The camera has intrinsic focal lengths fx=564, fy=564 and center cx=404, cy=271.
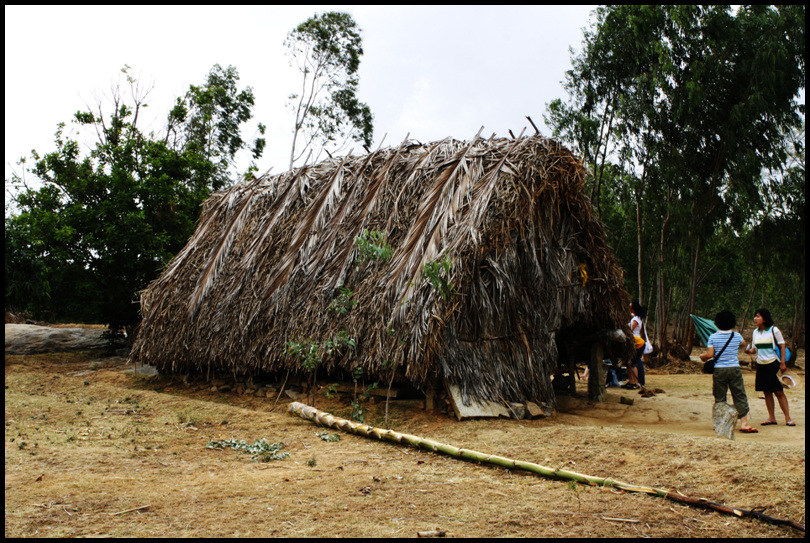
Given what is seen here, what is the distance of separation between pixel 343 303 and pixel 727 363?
177 inches

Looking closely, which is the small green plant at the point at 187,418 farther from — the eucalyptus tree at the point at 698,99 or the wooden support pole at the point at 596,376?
the eucalyptus tree at the point at 698,99

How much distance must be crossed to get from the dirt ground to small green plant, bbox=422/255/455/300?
4.95ft

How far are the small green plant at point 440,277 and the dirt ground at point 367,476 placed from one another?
151 centimetres

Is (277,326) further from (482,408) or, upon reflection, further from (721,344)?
(721,344)

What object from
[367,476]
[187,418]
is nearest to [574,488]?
[367,476]

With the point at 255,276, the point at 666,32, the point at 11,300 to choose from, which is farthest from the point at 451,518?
the point at 666,32

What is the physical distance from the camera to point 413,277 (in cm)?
686

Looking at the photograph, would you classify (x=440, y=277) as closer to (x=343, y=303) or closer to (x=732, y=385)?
(x=343, y=303)

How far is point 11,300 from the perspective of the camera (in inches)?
500

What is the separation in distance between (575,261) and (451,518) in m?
5.48

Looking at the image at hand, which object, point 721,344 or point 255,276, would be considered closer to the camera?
point 721,344

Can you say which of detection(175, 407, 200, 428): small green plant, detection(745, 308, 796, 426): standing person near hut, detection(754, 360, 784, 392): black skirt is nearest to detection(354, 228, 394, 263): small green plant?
detection(175, 407, 200, 428): small green plant

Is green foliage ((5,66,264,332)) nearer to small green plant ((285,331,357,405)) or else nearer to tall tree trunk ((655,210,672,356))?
small green plant ((285,331,357,405))

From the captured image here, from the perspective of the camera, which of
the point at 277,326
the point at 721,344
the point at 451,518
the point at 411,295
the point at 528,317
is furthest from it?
the point at 277,326
